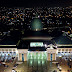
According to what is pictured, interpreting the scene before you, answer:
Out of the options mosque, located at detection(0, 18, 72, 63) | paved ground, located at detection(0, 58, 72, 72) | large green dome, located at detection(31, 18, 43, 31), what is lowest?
paved ground, located at detection(0, 58, 72, 72)

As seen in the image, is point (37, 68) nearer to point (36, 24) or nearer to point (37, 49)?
point (37, 49)

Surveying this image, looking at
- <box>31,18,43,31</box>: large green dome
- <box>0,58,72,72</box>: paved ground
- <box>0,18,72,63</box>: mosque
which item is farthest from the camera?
<box>31,18,43,31</box>: large green dome

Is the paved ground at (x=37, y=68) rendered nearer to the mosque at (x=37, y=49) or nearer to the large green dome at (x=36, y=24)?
the mosque at (x=37, y=49)

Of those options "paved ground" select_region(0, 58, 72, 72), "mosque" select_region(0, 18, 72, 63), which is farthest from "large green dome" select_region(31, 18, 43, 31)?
"paved ground" select_region(0, 58, 72, 72)

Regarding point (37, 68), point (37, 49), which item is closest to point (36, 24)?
point (37, 49)

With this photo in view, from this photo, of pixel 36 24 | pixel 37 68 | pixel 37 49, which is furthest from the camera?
pixel 36 24

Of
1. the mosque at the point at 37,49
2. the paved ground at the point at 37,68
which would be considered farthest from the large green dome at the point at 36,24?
the paved ground at the point at 37,68

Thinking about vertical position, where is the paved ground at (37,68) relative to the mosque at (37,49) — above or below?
below

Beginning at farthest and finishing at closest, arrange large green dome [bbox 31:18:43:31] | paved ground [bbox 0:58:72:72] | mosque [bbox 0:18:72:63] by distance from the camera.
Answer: large green dome [bbox 31:18:43:31] → mosque [bbox 0:18:72:63] → paved ground [bbox 0:58:72:72]

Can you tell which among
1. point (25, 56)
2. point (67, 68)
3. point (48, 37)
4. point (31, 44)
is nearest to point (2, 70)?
point (25, 56)

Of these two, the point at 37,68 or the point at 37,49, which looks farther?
the point at 37,49

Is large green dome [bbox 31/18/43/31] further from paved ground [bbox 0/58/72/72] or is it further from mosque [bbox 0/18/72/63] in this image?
paved ground [bbox 0/58/72/72]

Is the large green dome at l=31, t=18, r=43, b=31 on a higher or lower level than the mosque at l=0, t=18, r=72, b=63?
higher
